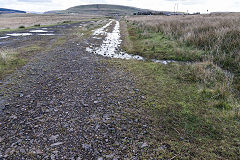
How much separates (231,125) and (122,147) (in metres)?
3.49

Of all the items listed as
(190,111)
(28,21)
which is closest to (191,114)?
(190,111)

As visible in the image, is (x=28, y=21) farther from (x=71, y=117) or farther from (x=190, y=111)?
(x=190, y=111)

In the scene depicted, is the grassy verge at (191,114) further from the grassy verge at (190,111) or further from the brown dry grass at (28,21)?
the brown dry grass at (28,21)

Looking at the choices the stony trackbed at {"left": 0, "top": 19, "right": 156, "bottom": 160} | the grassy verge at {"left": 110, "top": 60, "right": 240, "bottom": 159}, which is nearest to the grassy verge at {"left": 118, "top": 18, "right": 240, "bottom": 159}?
the grassy verge at {"left": 110, "top": 60, "right": 240, "bottom": 159}

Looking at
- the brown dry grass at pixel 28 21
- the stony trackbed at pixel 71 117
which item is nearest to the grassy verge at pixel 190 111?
the stony trackbed at pixel 71 117

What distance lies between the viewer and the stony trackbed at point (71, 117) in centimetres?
399

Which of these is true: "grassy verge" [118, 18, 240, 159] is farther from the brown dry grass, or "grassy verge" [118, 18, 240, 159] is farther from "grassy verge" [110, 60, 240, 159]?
the brown dry grass

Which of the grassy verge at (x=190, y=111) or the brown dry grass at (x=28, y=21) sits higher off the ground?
the brown dry grass at (x=28, y=21)

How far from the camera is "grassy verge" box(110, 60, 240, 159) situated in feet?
13.5

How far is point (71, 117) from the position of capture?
5.23 m

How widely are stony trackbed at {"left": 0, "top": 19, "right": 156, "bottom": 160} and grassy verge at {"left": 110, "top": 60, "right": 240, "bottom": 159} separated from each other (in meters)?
0.54

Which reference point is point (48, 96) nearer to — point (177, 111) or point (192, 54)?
point (177, 111)

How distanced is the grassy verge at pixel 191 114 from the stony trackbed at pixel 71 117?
1.76 feet

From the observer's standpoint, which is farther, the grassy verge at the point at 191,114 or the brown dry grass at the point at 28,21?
the brown dry grass at the point at 28,21
